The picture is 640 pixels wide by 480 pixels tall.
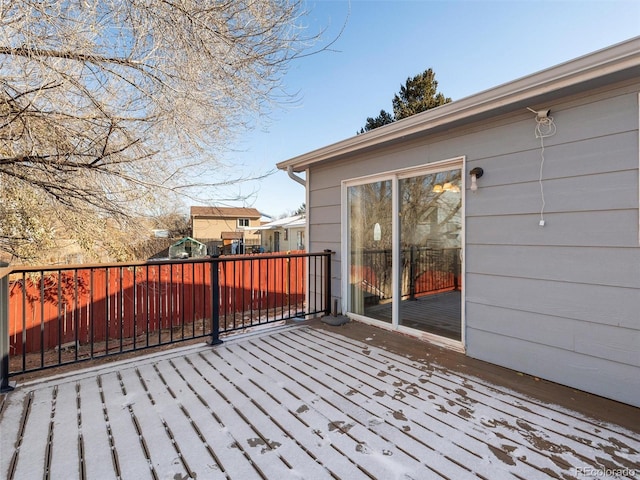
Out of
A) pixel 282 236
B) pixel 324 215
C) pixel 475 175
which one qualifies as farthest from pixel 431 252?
pixel 282 236

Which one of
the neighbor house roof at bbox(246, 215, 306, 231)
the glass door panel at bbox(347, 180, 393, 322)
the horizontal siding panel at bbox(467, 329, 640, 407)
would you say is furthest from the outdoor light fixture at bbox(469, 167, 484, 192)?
the neighbor house roof at bbox(246, 215, 306, 231)

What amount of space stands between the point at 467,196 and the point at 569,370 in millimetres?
1476

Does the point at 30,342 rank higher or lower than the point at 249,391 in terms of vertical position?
lower

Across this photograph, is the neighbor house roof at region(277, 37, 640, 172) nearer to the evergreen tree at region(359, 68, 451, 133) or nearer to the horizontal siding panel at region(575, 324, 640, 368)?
the horizontal siding panel at region(575, 324, 640, 368)

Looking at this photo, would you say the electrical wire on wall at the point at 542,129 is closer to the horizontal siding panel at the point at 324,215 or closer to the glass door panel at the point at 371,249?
the glass door panel at the point at 371,249

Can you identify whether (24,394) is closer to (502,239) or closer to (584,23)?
(502,239)

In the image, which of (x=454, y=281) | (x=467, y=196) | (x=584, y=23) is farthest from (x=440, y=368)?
(x=584, y=23)

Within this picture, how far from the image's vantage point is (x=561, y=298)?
220 centimetres

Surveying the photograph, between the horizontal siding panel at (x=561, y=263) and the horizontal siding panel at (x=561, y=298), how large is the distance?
5cm

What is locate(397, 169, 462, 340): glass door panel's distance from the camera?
9.53 feet

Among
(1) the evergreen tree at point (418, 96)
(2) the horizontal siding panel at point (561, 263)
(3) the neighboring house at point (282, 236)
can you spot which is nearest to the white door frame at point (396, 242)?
(2) the horizontal siding panel at point (561, 263)

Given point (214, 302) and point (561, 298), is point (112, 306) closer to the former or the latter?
point (214, 302)

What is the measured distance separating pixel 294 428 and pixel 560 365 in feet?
6.28

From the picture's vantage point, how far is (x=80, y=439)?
5.34ft
